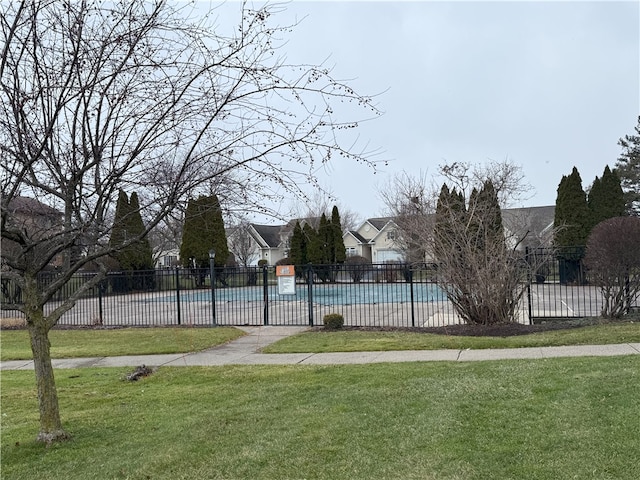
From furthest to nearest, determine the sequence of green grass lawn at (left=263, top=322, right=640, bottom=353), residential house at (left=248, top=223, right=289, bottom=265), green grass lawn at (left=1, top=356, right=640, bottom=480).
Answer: residential house at (left=248, top=223, right=289, bottom=265) < green grass lawn at (left=263, top=322, right=640, bottom=353) < green grass lawn at (left=1, top=356, right=640, bottom=480)

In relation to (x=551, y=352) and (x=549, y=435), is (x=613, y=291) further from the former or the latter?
(x=549, y=435)

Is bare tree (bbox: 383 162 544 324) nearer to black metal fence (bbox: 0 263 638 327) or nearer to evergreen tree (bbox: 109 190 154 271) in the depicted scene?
black metal fence (bbox: 0 263 638 327)

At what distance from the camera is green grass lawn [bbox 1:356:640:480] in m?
4.42

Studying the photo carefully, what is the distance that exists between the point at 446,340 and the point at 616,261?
414cm

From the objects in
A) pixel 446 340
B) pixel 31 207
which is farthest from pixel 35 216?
pixel 446 340

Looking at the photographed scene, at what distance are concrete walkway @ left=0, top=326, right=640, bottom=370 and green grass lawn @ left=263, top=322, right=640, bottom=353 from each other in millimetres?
379

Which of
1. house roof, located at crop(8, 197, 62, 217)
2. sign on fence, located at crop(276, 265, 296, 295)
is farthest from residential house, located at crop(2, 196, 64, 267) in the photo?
sign on fence, located at crop(276, 265, 296, 295)

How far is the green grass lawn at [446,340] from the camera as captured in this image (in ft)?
32.7

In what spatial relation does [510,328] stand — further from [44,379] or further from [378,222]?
[378,222]

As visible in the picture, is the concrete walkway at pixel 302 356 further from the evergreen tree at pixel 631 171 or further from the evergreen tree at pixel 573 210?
the evergreen tree at pixel 631 171

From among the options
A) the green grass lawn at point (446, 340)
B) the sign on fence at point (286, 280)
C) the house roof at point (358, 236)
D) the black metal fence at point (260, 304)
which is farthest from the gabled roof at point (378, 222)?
the green grass lawn at point (446, 340)

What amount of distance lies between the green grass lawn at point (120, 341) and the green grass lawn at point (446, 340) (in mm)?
2117

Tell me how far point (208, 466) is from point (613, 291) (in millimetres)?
10690

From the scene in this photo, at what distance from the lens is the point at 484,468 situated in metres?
4.23
